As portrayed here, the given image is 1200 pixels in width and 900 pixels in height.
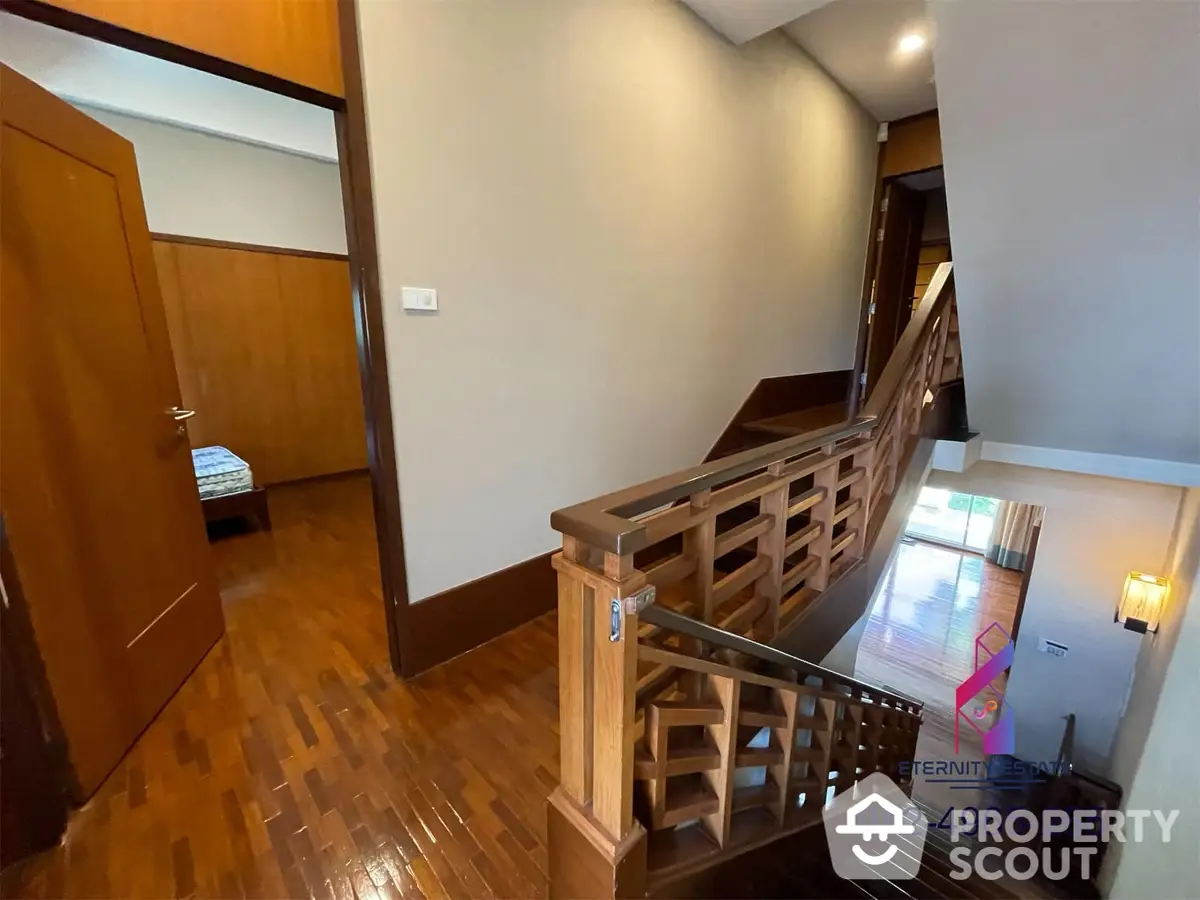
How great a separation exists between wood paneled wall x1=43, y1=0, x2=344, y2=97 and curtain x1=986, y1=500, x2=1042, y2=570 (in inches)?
324

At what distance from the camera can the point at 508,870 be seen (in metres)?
1.31

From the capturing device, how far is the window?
7.14m

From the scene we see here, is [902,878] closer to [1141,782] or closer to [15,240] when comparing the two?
[1141,782]

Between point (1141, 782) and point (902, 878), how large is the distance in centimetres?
130

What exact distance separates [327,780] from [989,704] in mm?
5007

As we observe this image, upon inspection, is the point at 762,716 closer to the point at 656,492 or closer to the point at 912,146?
the point at 656,492

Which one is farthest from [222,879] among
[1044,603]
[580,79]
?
[1044,603]

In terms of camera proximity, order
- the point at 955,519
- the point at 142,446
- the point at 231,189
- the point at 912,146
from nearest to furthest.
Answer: the point at 142,446 < the point at 231,189 < the point at 912,146 < the point at 955,519

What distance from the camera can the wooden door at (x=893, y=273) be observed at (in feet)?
14.7

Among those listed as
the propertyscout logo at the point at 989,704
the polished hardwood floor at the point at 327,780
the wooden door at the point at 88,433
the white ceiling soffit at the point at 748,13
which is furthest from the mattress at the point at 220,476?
the propertyscout logo at the point at 989,704

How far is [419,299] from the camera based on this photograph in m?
1.81

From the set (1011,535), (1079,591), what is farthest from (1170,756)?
(1011,535)

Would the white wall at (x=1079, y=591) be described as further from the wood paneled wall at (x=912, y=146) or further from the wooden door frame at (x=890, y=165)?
the wood paneled wall at (x=912, y=146)

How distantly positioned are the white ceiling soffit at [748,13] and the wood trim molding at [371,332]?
6.33 feet
